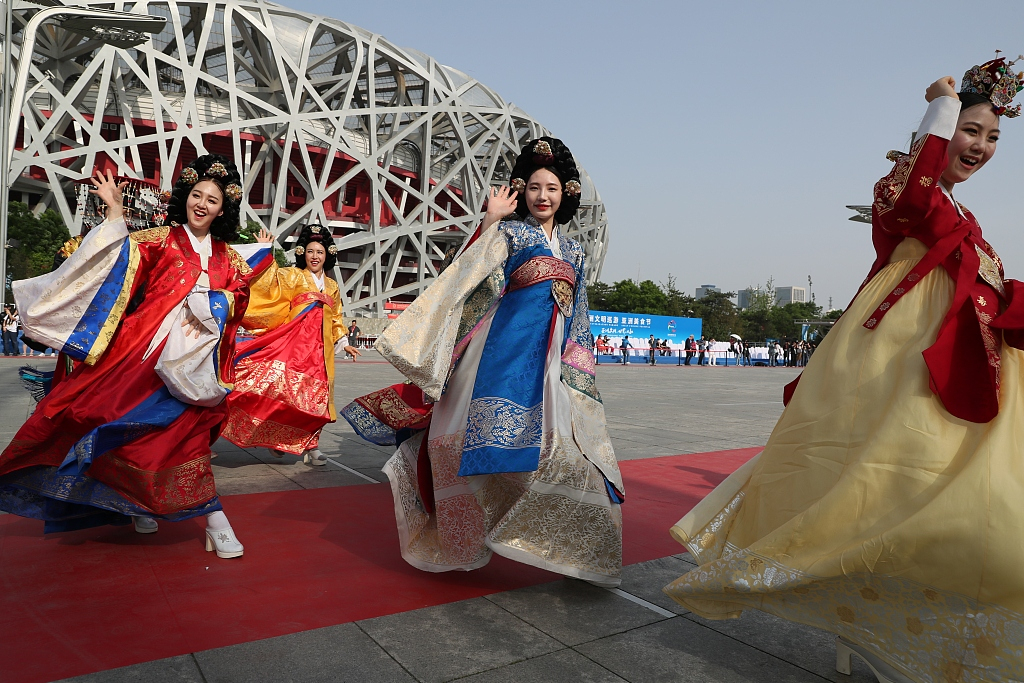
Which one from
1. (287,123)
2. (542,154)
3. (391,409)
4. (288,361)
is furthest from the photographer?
(287,123)

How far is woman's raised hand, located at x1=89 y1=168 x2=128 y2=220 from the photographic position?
3277mm

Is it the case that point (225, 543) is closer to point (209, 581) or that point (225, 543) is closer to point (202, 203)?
point (209, 581)

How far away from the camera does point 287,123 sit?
33.3 metres

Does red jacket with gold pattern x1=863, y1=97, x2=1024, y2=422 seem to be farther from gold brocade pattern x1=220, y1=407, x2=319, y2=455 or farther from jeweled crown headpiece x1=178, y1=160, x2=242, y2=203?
gold brocade pattern x1=220, y1=407, x2=319, y2=455

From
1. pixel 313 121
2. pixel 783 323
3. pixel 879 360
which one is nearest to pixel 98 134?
pixel 313 121

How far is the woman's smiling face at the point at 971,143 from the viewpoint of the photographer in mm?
2219

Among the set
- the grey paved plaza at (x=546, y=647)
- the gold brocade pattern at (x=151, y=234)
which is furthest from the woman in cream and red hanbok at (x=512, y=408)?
the gold brocade pattern at (x=151, y=234)

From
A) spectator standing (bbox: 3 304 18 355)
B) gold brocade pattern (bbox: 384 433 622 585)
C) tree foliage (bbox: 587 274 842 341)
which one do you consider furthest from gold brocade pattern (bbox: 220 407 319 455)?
tree foliage (bbox: 587 274 842 341)

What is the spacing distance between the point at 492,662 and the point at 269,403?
3276 mm

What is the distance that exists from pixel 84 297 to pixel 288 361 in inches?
79.0

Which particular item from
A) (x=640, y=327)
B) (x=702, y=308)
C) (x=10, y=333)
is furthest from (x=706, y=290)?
(x=10, y=333)

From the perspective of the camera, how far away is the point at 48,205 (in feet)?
99.4

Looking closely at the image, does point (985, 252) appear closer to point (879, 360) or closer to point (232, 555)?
point (879, 360)

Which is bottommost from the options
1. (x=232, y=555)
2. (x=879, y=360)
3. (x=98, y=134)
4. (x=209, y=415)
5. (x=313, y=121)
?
(x=232, y=555)
